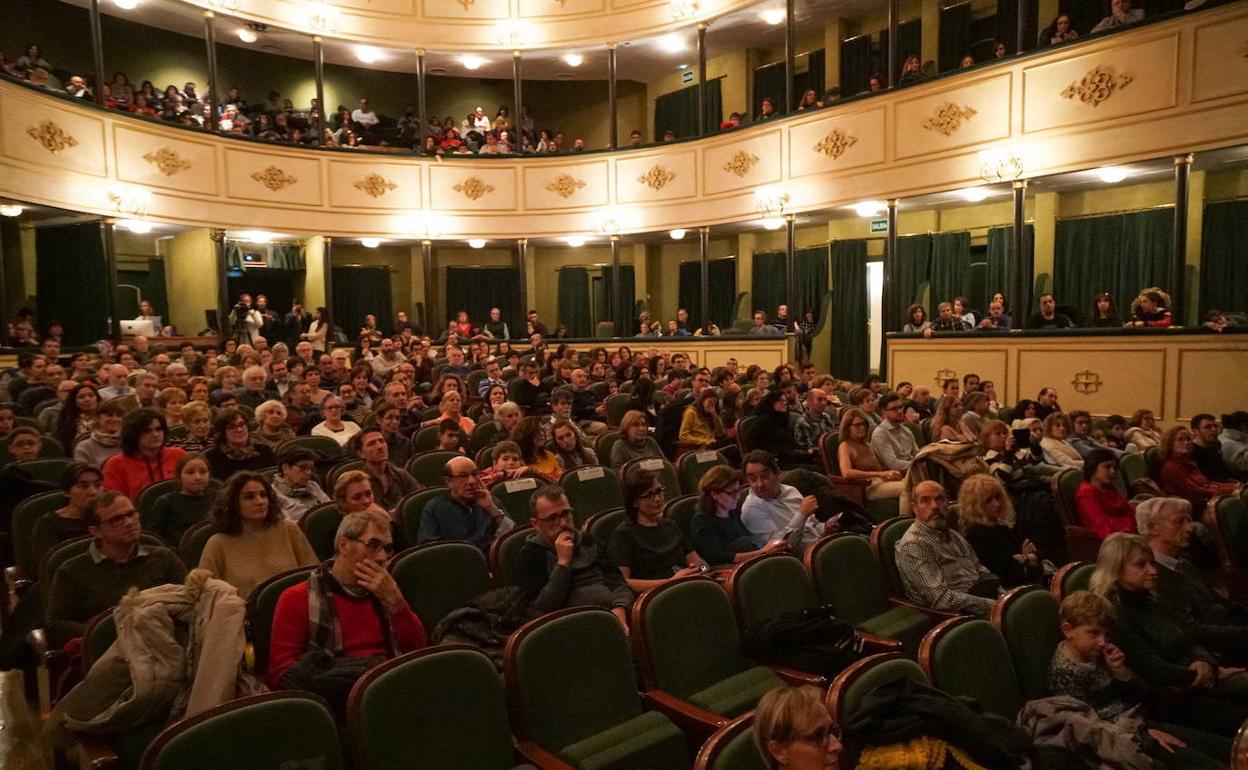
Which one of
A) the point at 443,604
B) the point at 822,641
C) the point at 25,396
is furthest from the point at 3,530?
the point at 822,641

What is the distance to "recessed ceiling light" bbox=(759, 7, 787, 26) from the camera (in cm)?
1201

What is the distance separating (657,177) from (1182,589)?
11.0 metres

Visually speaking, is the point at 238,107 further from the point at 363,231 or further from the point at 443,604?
the point at 443,604

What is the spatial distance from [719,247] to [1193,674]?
1283 cm

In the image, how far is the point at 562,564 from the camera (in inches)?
111

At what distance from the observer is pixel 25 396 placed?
613 cm

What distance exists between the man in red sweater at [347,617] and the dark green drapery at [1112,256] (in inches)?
407

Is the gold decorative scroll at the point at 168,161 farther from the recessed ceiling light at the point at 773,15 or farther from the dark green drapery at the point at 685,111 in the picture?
the recessed ceiling light at the point at 773,15

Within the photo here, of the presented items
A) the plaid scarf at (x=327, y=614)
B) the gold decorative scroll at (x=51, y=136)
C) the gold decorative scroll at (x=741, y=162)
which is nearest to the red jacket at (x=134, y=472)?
the plaid scarf at (x=327, y=614)

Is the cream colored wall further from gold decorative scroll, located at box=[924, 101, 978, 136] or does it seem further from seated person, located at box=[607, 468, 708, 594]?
seated person, located at box=[607, 468, 708, 594]

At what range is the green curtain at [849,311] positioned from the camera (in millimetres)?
12750

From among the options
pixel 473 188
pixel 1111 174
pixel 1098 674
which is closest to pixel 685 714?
pixel 1098 674

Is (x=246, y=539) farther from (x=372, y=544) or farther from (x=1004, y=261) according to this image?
(x=1004, y=261)

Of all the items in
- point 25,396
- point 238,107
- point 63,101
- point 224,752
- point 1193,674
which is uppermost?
point 238,107
